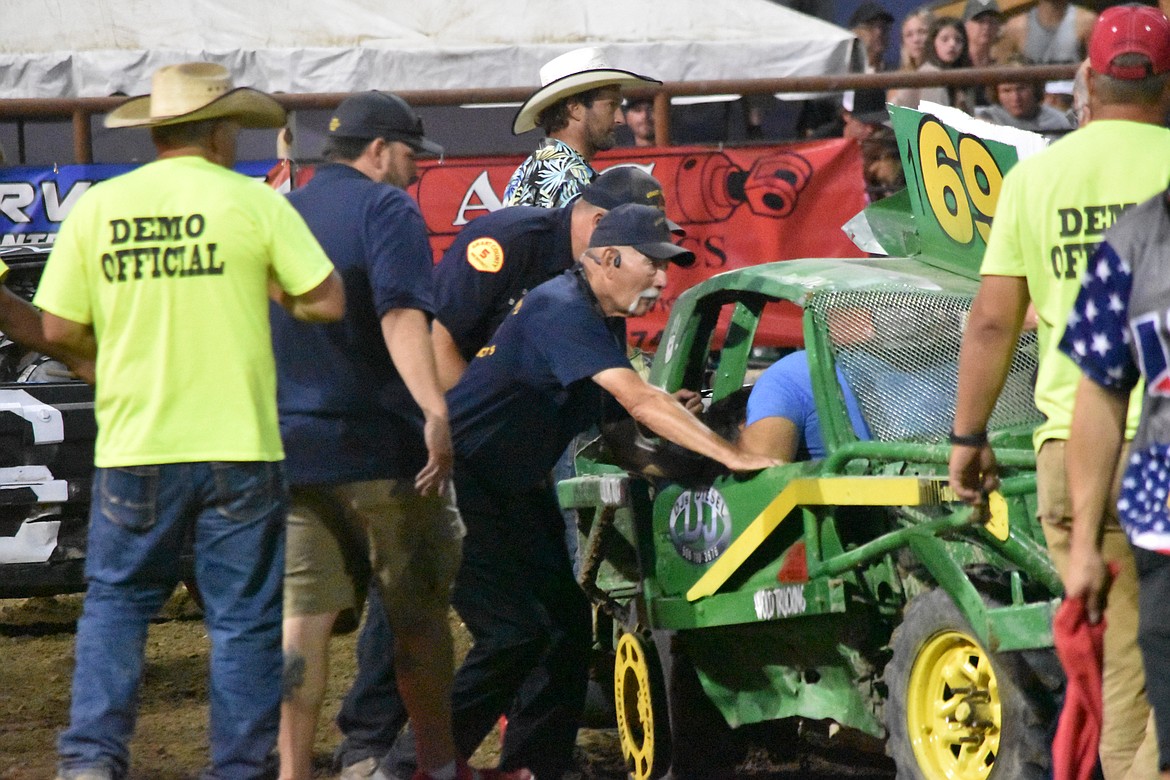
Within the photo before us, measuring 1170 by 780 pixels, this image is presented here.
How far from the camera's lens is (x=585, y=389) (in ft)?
17.8

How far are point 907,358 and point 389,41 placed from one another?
646 centimetres

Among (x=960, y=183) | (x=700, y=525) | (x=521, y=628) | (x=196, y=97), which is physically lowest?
(x=521, y=628)

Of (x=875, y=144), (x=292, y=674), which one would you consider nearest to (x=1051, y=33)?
(x=875, y=144)

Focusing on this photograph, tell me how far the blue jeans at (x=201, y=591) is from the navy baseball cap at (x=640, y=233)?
1.33 m

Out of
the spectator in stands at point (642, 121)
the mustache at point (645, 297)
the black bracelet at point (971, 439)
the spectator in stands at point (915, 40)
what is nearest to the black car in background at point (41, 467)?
the mustache at point (645, 297)

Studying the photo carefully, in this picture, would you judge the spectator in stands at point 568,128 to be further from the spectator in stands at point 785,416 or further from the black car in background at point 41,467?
the black car in background at point 41,467

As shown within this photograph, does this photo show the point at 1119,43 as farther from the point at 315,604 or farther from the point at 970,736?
the point at 315,604

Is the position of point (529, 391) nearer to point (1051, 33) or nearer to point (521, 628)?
point (521, 628)

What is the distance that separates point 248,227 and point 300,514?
881 millimetres

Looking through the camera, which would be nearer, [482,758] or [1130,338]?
[1130,338]

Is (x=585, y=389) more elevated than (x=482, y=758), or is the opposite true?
(x=585, y=389)

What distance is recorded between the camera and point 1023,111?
10.6m

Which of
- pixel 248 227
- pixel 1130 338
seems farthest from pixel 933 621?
pixel 248 227

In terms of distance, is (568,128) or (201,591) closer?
(201,591)
